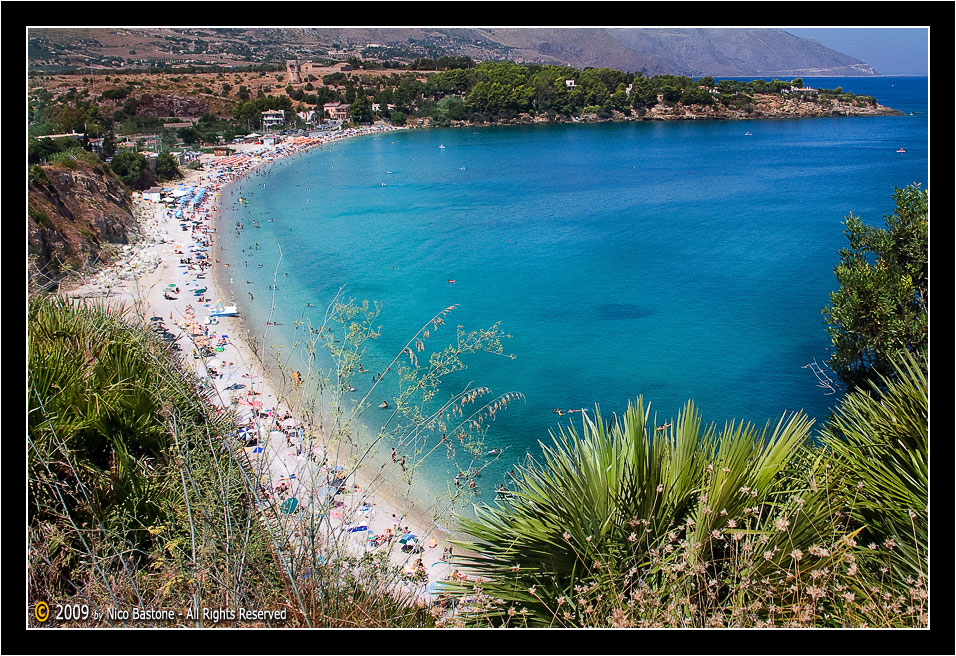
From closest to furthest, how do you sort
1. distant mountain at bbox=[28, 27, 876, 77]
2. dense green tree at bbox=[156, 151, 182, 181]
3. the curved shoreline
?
the curved shoreline
dense green tree at bbox=[156, 151, 182, 181]
distant mountain at bbox=[28, 27, 876, 77]

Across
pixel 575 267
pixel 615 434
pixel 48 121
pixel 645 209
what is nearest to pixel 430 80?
pixel 645 209

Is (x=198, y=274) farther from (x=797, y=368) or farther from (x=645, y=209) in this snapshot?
(x=645, y=209)

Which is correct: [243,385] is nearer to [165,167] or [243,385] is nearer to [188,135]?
[165,167]

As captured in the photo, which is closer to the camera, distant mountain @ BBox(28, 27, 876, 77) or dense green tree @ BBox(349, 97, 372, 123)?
dense green tree @ BBox(349, 97, 372, 123)

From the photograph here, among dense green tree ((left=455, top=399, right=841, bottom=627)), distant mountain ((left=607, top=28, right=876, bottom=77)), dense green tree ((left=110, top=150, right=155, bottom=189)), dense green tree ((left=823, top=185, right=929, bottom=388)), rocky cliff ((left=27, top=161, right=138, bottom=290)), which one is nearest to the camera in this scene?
dense green tree ((left=455, top=399, right=841, bottom=627))

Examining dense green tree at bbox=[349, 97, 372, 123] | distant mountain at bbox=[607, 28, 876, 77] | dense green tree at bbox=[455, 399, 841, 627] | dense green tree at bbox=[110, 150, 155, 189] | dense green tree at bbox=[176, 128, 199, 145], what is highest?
distant mountain at bbox=[607, 28, 876, 77]

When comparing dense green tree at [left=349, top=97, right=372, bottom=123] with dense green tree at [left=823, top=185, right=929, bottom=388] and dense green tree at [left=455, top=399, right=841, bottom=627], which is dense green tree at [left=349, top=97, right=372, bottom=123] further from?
dense green tree at [left=455, top=399, right=841, bottom=627]

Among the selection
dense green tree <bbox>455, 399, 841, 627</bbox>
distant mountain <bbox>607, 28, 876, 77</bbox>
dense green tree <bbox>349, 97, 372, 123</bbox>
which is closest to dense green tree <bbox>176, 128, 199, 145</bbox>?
dense green tree <bbox>349, 97, 372, 123</bbox>
